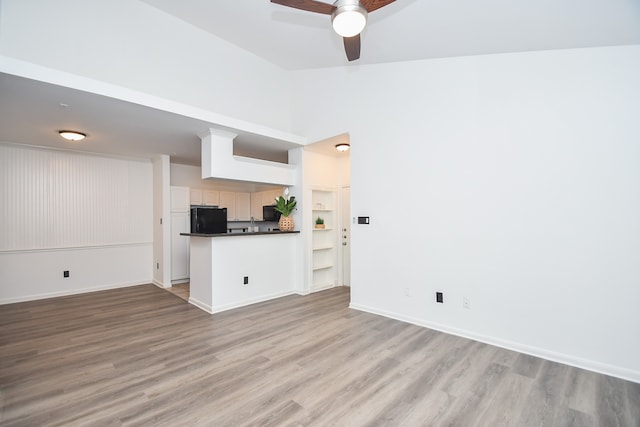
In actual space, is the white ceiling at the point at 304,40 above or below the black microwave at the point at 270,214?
above

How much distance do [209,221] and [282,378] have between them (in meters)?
3.95

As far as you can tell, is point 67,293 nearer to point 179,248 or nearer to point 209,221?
point 179,248

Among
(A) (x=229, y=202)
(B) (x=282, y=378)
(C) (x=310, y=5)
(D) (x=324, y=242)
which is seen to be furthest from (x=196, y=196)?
(C) (x=310, y=5)

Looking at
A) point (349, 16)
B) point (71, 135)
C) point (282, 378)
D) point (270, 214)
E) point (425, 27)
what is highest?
point (425, 27)

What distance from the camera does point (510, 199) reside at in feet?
9.57

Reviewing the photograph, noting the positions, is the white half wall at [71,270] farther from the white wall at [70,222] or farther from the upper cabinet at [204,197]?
the upper cabinet at [204,197]

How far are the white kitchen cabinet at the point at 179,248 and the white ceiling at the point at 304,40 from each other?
167cm

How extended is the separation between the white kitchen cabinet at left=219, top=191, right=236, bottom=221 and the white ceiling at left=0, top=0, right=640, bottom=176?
7.37 feet

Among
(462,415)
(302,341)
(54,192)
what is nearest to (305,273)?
(302,341)

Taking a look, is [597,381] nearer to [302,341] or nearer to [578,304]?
[578,304]

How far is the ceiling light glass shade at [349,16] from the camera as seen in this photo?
6.77 feet

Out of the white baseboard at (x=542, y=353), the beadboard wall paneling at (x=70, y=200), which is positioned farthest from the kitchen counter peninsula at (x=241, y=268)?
the beadboard wall paneling at (x=70, y=200)

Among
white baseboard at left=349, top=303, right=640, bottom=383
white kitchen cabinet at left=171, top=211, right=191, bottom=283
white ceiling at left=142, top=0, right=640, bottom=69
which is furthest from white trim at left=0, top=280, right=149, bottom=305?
white baseboard at left=349, top=303, right=640, bottom=383

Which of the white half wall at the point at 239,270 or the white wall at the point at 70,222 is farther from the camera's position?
the white wall at the point at 70,222
